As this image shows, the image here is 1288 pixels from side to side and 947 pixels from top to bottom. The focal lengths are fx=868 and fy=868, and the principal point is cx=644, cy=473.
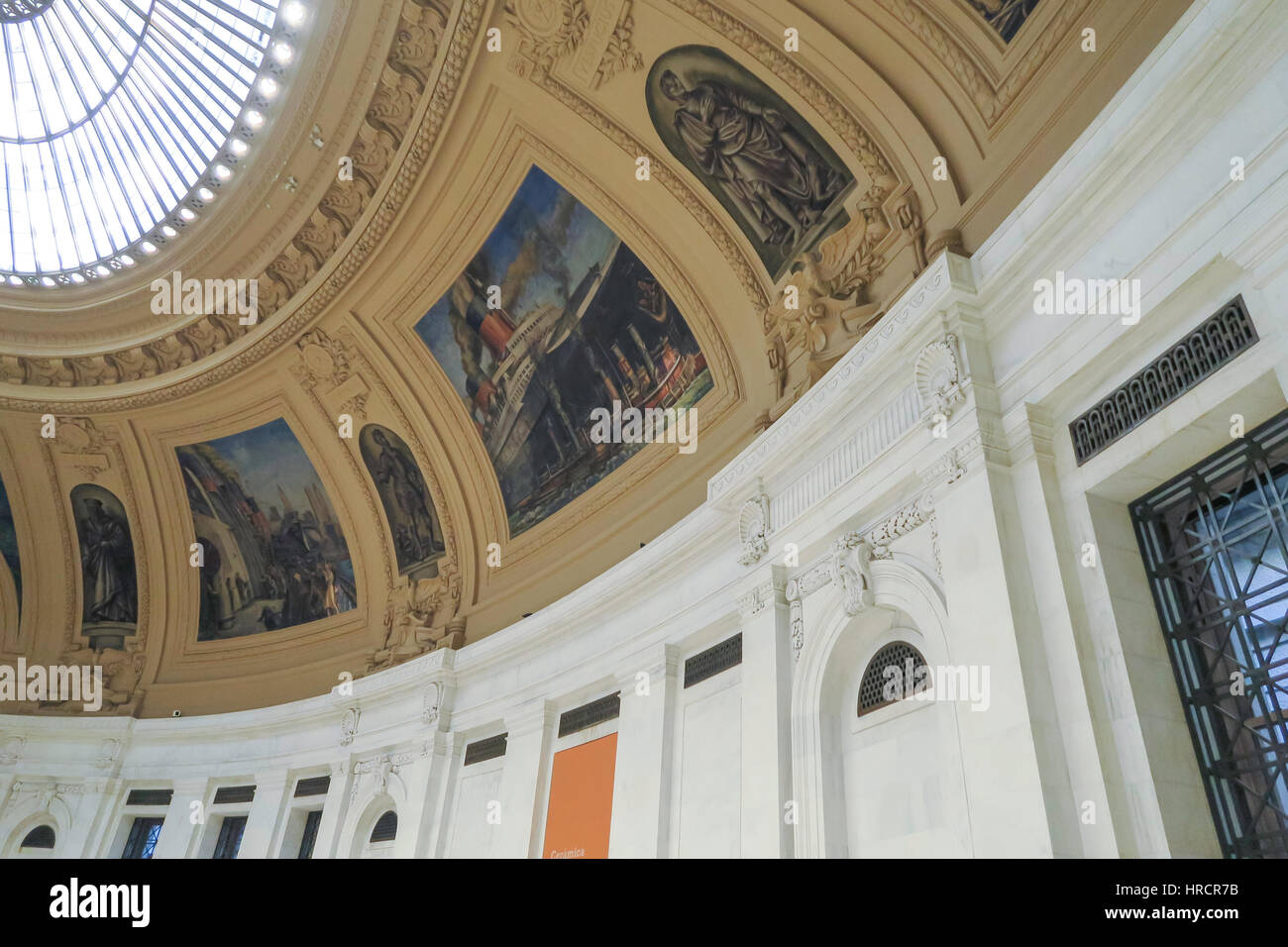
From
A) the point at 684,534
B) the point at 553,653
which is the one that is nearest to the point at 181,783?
the point at 553,653

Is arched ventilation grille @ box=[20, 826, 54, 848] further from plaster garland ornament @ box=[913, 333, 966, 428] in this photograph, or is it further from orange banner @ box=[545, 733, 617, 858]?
plaster garland ornament @ box=[913, 333, 966, 428]

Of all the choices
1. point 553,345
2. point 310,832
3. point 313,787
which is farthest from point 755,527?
point 310,832

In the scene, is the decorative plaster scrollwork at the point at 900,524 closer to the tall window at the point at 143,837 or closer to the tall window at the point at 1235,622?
the tall window at the point at 1235,622

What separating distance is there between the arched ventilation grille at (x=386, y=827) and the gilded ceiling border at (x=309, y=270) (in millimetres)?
8604

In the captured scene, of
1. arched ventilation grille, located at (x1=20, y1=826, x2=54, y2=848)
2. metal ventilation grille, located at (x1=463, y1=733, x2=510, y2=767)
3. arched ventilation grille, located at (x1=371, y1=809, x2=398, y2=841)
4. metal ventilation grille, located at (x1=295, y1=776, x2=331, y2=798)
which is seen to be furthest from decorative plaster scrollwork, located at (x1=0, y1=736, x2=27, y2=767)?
metal ventilation grille, located at (x1=463, y1=733, x2=510, y2=767)

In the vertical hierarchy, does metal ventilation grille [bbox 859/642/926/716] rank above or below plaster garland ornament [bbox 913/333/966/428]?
below

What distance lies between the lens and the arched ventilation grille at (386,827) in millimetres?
14375

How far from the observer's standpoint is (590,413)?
13.1 m

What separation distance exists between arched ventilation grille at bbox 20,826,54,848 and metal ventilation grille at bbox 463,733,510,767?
10.9 meters

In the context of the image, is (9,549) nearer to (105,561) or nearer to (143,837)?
(105,561)

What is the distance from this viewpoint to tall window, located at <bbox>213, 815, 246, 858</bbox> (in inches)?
669

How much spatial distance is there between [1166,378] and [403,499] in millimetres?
13350

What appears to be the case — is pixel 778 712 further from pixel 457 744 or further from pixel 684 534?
pixel 457 744

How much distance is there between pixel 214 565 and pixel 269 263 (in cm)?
784
